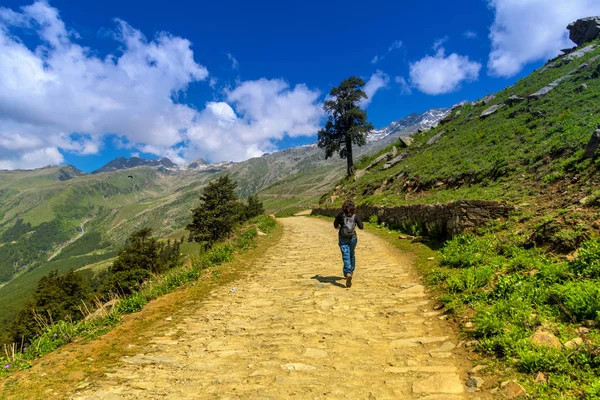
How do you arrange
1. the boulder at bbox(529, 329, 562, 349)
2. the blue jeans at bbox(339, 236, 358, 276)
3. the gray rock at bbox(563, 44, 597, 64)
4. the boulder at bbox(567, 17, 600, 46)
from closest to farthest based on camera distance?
the boulder at bbox(529, 329, 562, 349), the blue jeans at bbox(339, 236, 358, 276), the gray rock at bbox(563, 44, 597, 64), the boulder at bbox(567, 17, 600, 46)

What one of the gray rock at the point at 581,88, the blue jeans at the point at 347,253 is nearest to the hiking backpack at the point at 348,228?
the blue jeans at the point at 347,253

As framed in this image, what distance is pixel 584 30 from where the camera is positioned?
40.6 metres

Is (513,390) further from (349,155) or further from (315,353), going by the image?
(349,155)

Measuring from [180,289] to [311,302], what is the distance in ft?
16.2

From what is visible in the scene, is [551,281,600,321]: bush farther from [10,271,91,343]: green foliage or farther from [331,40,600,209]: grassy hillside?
[10,271,91,343]: green foliage

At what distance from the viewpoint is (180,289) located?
10.1m

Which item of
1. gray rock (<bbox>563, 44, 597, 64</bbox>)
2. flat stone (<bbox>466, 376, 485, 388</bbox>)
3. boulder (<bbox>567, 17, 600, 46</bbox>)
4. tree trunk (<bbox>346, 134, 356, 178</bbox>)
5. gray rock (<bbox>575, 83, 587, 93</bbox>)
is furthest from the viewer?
tree trunk (<bbox>346, 134, 356, 178</bbox>)

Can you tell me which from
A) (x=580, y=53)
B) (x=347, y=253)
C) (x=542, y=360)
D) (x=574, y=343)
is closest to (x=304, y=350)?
(x=542, y=360)

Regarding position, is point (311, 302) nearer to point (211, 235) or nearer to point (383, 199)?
point (383, 199)

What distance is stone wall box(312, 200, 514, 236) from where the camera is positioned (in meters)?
11.0

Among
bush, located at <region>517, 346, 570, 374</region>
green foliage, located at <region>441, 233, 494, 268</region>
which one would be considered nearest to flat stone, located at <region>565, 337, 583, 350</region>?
bush, located at <region>517, 346, 570, 374</region>

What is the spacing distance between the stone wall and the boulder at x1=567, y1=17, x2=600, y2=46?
42980 millimetres

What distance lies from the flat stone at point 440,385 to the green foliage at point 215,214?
4832 centimetres

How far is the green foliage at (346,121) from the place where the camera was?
136ft
